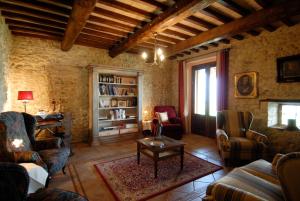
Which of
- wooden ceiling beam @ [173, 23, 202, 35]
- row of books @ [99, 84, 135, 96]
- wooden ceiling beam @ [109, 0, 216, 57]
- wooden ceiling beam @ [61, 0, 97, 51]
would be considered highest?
wooden ceiling beam @ [173, 23, 202, 35]

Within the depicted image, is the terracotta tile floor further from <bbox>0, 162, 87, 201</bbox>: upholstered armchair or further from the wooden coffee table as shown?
<bbox>0, 162, 87, 201</bbox>: upholstered armchair

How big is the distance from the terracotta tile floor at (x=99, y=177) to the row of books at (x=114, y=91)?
1.41m

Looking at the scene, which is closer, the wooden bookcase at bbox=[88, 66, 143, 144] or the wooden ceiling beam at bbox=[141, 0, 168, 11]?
the wooden ceiling beam at bbox=[141, 0, 168, 11]

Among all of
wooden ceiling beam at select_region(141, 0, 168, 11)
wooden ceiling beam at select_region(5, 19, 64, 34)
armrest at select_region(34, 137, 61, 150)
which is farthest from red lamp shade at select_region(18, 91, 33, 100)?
wooden ceiling beam at select_region(141, 0, 168, 11)

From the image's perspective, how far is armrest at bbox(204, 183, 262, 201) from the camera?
48.9 inches

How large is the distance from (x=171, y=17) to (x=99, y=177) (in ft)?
9.14

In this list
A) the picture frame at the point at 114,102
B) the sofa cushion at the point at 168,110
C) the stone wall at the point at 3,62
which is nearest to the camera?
the stone wall at the point at 3,62

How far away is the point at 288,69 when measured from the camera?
11.1 feet

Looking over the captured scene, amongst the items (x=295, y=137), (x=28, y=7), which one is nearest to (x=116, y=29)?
(x=28, y=7)

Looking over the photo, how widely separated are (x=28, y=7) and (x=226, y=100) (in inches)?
182

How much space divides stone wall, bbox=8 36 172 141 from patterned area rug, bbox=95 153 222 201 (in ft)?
6.90

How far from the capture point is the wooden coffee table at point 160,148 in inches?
103

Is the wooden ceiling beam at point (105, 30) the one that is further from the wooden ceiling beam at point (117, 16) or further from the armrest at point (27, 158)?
the armrest at point (27, 158)

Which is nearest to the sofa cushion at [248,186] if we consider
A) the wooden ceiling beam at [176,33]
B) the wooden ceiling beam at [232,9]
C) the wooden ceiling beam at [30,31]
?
the wooden ceiling beam at [232,9]
